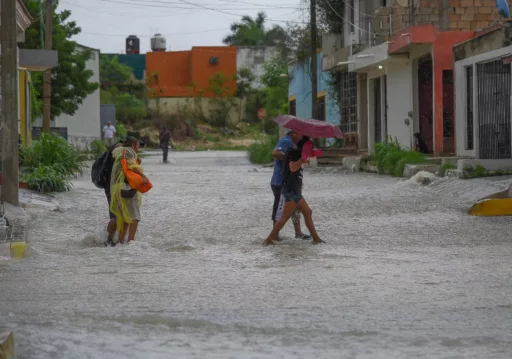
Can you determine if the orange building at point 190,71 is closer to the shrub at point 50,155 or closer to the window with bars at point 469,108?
the shrub at point 50,155

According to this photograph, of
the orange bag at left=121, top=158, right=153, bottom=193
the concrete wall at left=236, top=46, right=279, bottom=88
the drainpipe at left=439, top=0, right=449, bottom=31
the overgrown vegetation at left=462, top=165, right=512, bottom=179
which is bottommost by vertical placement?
the overgrown vegetation at left=462, top=165, right=512, bottom=179

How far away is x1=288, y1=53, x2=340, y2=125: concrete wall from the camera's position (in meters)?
41.6

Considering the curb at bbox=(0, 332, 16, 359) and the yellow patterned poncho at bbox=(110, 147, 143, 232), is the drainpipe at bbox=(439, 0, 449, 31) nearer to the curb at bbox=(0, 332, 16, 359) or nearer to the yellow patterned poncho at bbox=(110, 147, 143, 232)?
the yellow patterned poncho at bbox=(110, 147, 143, 232)

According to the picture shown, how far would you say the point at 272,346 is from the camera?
693 cm

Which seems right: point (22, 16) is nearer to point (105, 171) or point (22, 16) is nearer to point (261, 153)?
point (105, 171)

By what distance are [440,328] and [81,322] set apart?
266cm

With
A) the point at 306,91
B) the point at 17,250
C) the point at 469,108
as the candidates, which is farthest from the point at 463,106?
the point at 306,91

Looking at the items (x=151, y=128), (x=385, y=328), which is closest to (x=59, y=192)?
(x=385, y=328)

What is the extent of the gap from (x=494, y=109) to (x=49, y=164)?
32.7ft

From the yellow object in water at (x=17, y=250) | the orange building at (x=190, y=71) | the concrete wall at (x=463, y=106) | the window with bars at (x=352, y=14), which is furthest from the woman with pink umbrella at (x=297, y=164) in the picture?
the orange building at (x=190, y=71)

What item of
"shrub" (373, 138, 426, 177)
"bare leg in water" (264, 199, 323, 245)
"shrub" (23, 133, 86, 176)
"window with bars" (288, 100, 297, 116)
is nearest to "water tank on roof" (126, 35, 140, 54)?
"window with bars" (288, 100, 297, 116)

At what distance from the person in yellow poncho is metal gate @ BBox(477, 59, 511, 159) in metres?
10.7

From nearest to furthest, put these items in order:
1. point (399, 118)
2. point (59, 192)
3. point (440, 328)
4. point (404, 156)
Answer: point (440, 328)
point (59, 192)
point (404, 156)
point (399, 118)

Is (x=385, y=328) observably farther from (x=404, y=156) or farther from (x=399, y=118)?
(x=399, y=118)
